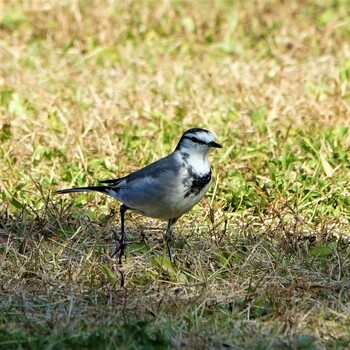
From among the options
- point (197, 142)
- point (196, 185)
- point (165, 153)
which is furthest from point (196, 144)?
point (165, 153)

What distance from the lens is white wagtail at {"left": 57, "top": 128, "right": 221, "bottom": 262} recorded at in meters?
5.35

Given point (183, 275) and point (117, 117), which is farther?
point (117, 117)

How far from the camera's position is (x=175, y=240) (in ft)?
18.7

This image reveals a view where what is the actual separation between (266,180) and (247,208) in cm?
35

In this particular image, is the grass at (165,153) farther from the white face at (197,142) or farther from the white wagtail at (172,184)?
the white face at (197,142)

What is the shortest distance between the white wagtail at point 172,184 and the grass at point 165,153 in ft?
0.71

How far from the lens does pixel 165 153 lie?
23.6 feet

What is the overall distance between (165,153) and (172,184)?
1.87 metres

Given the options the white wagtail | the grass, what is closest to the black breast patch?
the white wagtail

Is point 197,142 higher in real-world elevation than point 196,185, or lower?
higher

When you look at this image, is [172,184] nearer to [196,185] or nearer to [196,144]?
[196,185]

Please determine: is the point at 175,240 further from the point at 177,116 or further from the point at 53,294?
the point at 177,116

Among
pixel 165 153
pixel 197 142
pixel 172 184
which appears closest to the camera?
pixel 172 184

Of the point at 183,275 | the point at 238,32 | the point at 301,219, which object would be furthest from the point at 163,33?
the point at 183,275
